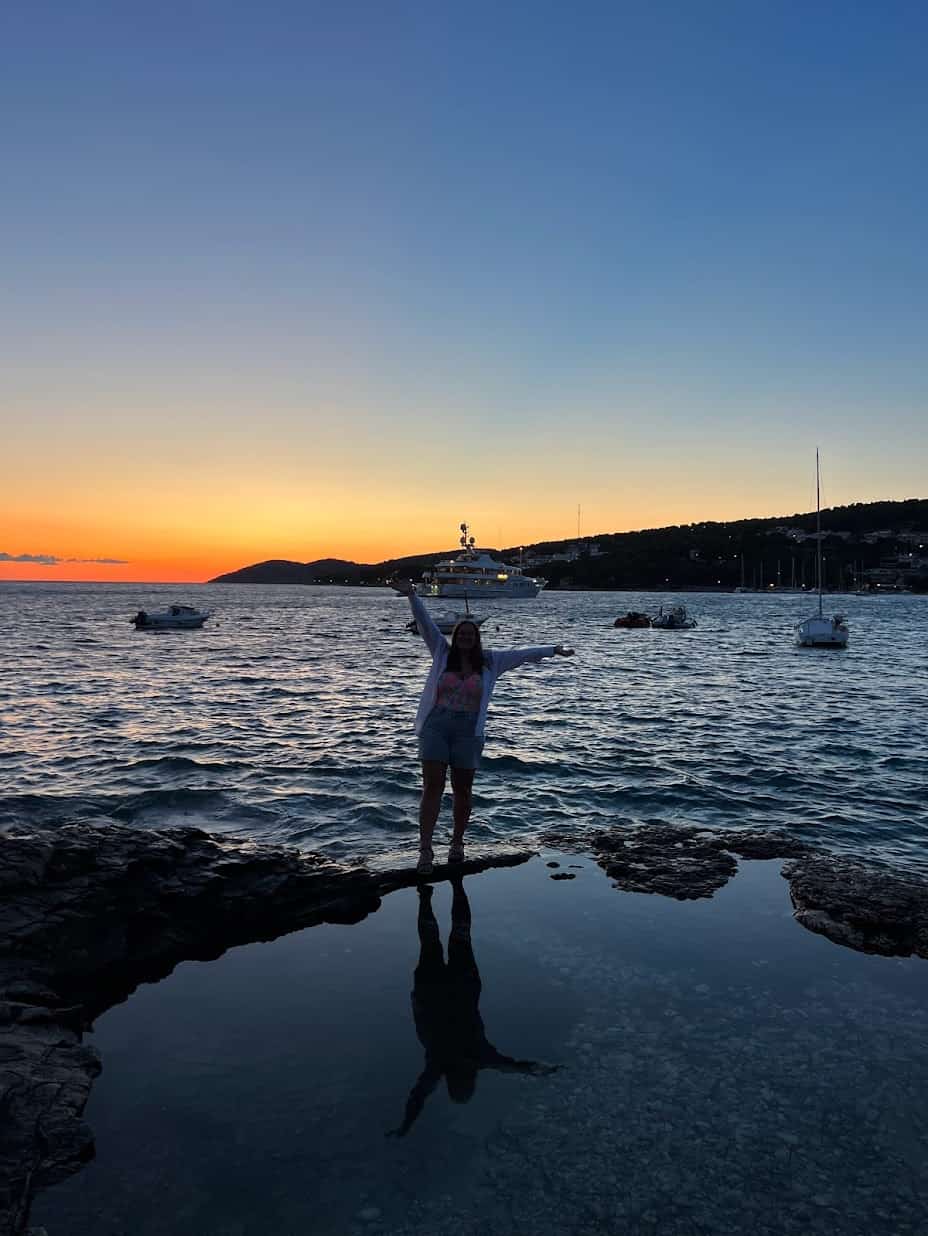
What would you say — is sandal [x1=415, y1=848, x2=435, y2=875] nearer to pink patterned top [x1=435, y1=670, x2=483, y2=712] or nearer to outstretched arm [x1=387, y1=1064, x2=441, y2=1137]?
pink patterned top [x1=435, y1=670, x2=483, y2=712]

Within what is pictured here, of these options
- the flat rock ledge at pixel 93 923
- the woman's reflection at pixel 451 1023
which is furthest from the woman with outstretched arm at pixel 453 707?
the woman's reflection at pixel 451 1023

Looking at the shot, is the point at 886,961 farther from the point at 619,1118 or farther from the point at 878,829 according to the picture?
the point at 878,829

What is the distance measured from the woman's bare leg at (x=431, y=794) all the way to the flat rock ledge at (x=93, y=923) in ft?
1.65

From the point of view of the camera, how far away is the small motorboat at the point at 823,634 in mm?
47812

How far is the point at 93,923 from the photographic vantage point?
19.2 feet

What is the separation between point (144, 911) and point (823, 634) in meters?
49.2

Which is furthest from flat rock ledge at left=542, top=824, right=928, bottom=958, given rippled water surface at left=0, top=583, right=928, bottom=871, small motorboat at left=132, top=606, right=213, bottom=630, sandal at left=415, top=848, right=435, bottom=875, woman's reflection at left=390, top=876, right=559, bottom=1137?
small motorboat at left=132, top=606, right=213, bottom=630

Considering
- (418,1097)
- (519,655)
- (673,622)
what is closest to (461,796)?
(519,655)

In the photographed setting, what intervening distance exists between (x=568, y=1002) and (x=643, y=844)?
12.3ft

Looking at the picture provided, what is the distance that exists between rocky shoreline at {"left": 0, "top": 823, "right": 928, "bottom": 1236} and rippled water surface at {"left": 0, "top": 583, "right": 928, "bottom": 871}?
1814 mm

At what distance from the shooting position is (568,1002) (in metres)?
5.25

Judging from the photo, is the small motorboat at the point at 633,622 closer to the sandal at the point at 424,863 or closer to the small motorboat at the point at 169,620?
the small motorboat at the point at 169,620

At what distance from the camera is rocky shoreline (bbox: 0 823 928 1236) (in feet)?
13.4

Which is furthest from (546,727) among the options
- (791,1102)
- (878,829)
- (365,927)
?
(791,1102)
